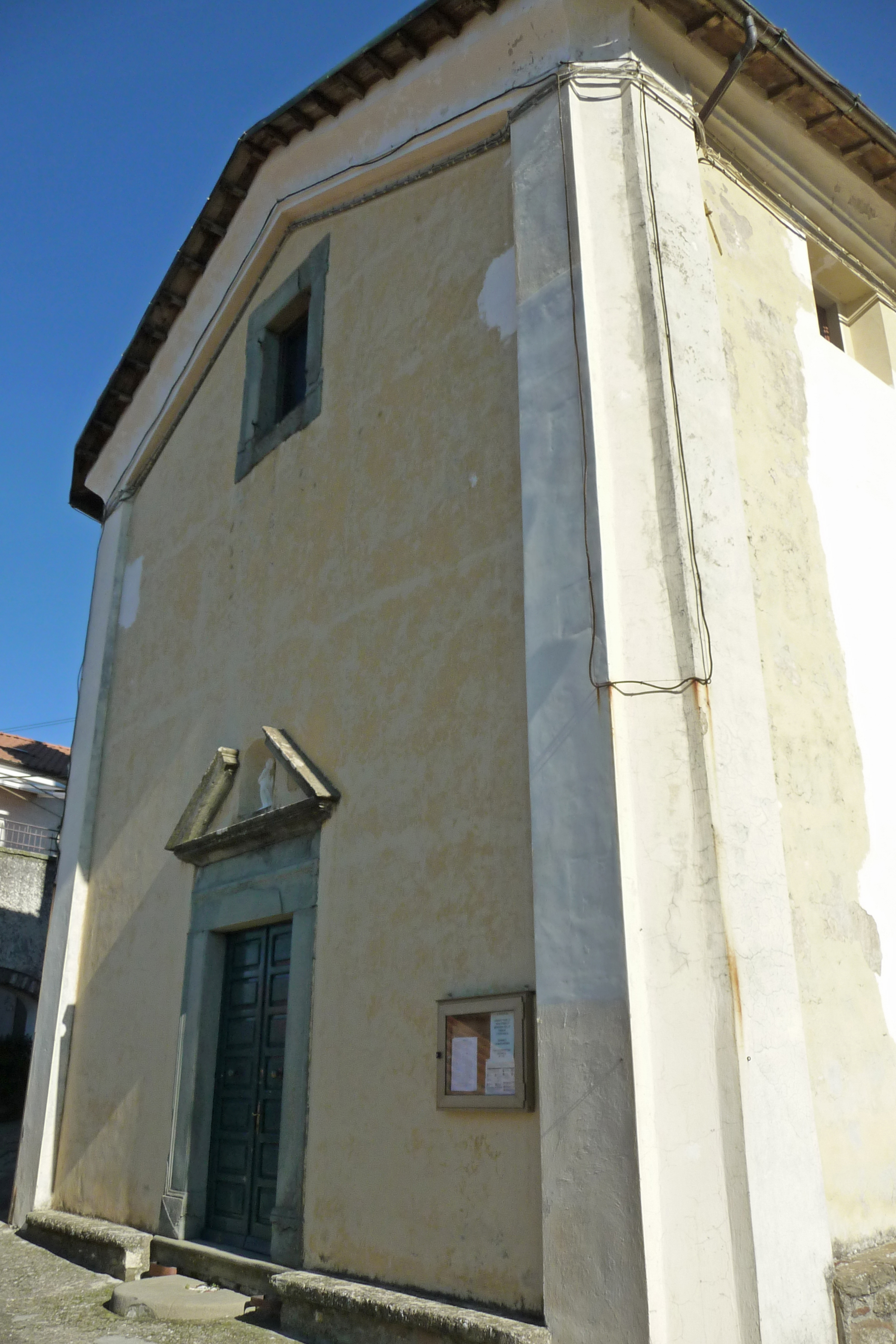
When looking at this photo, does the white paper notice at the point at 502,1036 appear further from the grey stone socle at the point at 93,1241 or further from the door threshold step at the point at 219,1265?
the grey stone socle at the point at 93,1241

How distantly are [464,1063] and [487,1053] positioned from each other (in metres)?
0.16

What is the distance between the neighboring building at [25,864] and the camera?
594 inches

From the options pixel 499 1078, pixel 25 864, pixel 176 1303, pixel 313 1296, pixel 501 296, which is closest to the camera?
pixel 499 1078

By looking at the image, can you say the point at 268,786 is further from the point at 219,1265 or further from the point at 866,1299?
the point at 866,1299

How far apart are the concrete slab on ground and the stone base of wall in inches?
109

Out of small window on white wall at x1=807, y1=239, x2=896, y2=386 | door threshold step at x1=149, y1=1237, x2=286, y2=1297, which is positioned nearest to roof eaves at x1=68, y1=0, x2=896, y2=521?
small window on white wall at x1=807, y1=239, x2=896, y2=386

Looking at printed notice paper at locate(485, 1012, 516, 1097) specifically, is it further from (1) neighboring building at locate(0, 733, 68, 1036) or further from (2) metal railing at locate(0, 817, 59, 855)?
(2) metal railing at locate(0, 817, 59, 855)

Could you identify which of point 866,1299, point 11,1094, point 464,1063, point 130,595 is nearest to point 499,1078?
point 464,1063

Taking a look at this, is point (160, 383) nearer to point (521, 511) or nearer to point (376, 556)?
point (376, 556)

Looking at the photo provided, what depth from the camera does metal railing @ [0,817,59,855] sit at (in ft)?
67.4

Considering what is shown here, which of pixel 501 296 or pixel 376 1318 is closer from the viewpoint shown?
pixel 376 1318

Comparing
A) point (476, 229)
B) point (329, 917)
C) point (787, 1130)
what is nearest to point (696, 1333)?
point (787, 1130)

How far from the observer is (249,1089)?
6.19 metres

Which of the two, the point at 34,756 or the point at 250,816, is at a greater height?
the point at 34,756
